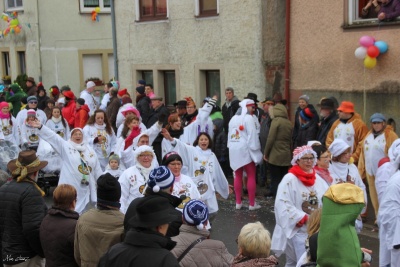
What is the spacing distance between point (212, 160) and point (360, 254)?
18.0 feet

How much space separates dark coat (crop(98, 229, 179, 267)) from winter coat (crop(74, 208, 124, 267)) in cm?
→ 130

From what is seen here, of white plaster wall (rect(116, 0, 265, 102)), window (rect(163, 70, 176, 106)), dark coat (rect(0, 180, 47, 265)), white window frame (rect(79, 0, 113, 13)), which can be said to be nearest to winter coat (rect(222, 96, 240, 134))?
white plaster wall (rect(116, 0, 265, 102))

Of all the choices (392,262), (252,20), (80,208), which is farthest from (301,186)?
(252,20)

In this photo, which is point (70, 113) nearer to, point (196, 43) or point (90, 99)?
point (90, 99)

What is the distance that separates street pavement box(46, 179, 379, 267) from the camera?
371 inches

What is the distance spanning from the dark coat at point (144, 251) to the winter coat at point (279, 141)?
25.9ft

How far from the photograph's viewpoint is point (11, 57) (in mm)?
29047

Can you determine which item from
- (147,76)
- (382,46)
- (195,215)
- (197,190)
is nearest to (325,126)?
(382,46)

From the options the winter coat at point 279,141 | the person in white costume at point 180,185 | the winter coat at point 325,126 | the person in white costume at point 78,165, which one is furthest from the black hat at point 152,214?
the winter coat at point 279,141

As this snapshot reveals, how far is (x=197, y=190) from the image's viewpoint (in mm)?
7832

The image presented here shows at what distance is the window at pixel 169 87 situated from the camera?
1833 cm

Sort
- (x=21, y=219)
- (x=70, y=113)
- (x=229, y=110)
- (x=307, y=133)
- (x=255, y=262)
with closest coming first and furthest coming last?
(x=255, y=262) → (x=21, y=219) → (x=307, y=133) → (x=229, y=110) → (x=70, y=113)

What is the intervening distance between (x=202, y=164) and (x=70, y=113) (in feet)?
24.1

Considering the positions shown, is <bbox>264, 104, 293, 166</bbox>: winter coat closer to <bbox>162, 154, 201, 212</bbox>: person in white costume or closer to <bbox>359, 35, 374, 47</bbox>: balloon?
<bbox>359, 35, 374, 47</bbox>: balloon
